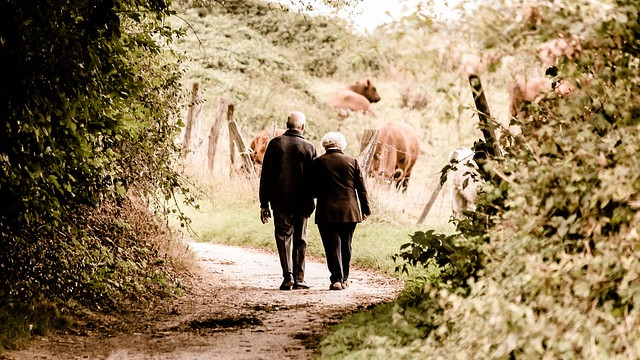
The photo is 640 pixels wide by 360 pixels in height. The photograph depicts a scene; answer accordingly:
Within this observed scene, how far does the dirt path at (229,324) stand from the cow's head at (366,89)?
26731 mm

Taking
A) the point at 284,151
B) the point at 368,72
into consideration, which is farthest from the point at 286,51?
the point at 284,151

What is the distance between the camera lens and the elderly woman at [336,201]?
10.1 meters

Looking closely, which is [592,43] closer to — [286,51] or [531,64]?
[531,64]

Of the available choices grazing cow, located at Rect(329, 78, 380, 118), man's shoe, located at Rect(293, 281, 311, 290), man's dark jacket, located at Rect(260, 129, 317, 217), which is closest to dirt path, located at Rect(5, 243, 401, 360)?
man's shoe, located at Rect(293, 281, 311, 290)

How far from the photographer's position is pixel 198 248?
14.9 metres

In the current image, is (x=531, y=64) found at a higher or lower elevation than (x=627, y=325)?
higher

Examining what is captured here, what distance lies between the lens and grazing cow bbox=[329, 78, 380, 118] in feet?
117

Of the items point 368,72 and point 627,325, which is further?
point 368,72

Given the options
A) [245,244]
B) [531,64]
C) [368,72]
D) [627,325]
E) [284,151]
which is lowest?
[245,244]

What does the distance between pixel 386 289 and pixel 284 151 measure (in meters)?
2.20

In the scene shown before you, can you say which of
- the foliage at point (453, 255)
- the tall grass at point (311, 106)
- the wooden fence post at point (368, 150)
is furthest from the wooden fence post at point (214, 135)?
the foliage at point (453, 255)

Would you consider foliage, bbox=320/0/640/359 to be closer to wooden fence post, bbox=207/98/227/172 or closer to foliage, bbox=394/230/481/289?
foliage, bbox=394/230/481/289

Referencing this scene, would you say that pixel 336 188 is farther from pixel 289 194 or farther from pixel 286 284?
pixel 286 284

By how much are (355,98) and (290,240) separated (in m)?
26.2
